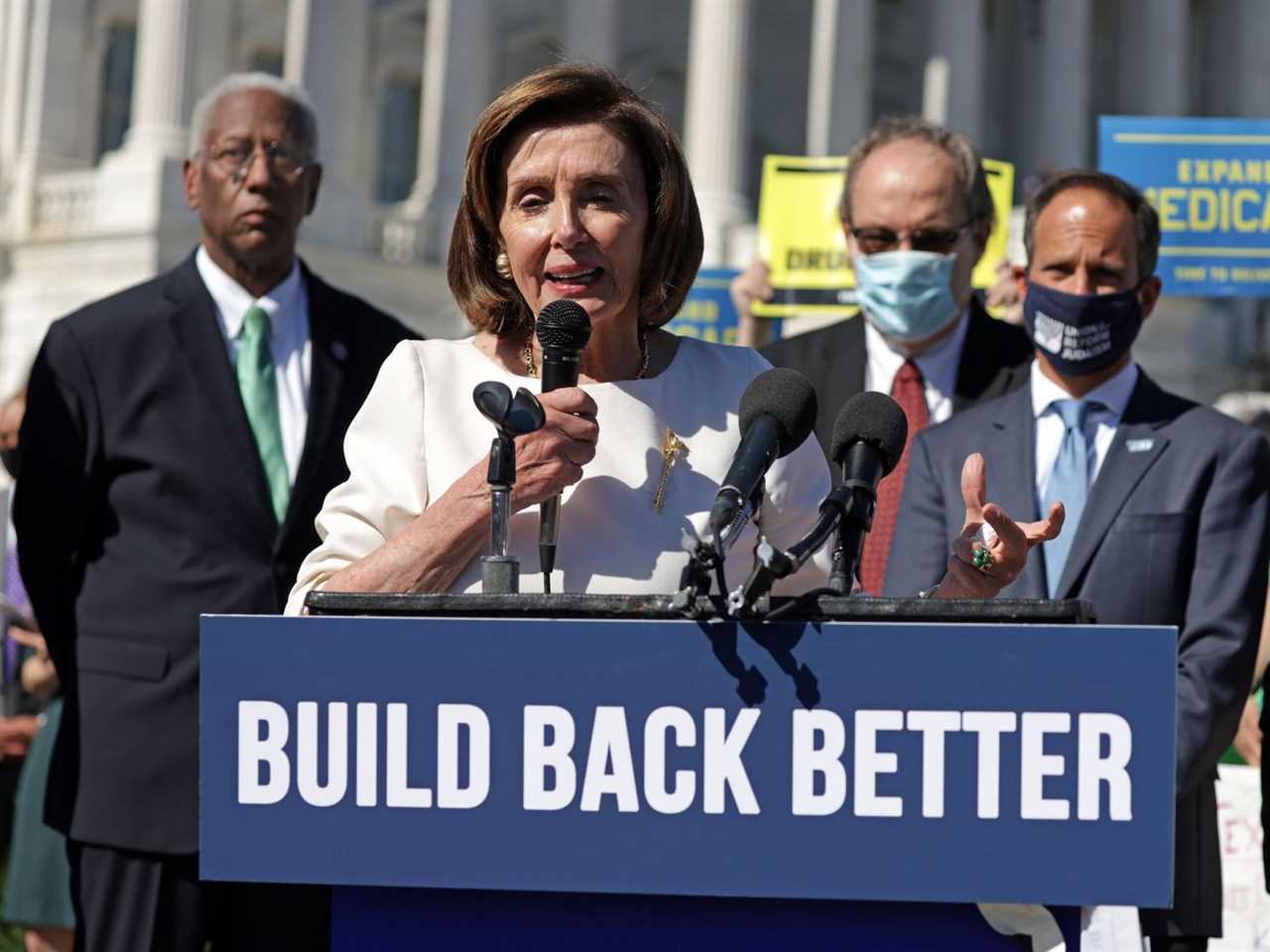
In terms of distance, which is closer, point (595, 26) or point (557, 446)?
point (557, 446)

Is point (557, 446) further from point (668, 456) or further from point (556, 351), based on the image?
point (668, 456)

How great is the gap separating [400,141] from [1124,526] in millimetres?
48098

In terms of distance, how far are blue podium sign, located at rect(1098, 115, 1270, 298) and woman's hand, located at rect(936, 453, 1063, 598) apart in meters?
6.92

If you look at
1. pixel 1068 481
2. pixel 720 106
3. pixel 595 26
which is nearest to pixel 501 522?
pixel 1068 481

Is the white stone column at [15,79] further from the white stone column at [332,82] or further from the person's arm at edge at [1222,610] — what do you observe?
the person's arm at edge at [1222,610]

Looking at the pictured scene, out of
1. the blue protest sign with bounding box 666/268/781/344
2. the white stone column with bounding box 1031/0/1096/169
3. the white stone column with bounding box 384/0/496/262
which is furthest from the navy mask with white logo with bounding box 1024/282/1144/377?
the white stone column with bounding box 1031/0/1096/169

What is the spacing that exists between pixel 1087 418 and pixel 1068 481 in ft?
0.65

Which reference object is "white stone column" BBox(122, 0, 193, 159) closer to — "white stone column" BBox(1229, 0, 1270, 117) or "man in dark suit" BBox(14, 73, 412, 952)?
"white stone column" BBox(1229, 0, 1270, 117)

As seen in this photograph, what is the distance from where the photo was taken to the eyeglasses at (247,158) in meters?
6.48

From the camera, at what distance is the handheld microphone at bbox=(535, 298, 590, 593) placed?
3.65 meters

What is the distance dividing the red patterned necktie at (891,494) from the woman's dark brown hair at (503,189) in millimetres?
2076

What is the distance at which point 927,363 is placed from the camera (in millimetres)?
6766

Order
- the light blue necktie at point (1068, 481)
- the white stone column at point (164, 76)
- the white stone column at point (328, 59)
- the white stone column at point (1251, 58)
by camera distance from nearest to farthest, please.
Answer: the light blue necktie at point (1068, 481) < the white stone column at point (164, 76) < the white stone column at point (328, 59) < the white stone column at point (1251, 58)

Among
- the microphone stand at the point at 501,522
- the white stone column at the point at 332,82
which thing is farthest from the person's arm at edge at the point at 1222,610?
the white stone column at the point at 332,82
